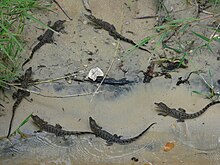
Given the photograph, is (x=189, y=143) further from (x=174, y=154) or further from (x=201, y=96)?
(x=201, y=96)

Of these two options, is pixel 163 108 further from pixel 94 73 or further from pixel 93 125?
pixel 94 73

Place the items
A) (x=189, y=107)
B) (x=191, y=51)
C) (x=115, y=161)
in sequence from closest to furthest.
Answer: (x=115, y=161)
(x=189, y=107)
(x=191, y=51)

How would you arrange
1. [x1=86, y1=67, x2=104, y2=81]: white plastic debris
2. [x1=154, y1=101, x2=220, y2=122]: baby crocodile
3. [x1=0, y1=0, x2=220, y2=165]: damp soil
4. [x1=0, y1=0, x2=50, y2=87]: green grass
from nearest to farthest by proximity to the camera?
[x1=0, y1=0, x2=50, y2=87]: green grass, [x1=0, y1=0, x2=220, y2=165]: damp soil, [x1=154, y1=101, x2=220, y2=122]: baby crocodile, [x1=86, y1=67, x2=104, y2=81]: white plastic debris

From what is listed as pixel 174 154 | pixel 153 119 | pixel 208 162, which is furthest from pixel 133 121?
pixel 208 162

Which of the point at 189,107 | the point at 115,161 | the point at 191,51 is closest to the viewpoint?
the point at 115,161

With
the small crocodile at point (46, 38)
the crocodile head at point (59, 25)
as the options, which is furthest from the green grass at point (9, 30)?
the crocodile head at point (59, 25)

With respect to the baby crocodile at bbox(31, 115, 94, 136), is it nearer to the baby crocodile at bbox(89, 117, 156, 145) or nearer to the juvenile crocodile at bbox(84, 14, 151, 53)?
the baby crocodile at bbox(89, 117, 156, 145)

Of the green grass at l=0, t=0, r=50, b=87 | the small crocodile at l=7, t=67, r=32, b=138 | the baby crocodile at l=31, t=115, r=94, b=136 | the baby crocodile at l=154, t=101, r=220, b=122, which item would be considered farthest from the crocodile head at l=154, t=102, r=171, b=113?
the green grass at l=0, t=0, r=50, b=87
